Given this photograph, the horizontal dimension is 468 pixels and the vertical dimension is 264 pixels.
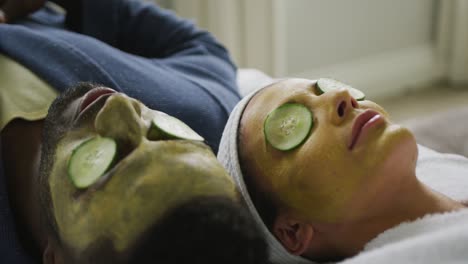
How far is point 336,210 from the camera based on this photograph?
75 cm

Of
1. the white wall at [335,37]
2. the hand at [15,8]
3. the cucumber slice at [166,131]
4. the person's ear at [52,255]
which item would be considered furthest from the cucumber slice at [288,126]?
the white wall at [335,37]

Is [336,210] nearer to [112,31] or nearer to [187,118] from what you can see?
[187,118]

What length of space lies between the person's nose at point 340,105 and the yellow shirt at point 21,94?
0.40 m

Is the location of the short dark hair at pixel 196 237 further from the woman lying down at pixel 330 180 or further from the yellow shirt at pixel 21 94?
the yellow shirt at pixel 21 94

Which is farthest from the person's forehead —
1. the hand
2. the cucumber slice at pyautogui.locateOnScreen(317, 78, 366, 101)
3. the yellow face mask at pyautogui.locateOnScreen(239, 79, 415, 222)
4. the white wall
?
the white wall

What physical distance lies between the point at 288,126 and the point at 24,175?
0.35m

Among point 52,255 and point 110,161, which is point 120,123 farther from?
point 52,255

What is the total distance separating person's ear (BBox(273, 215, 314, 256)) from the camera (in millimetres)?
770

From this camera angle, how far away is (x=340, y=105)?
798mm

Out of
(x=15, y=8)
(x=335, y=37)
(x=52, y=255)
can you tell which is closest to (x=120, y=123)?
(x=52, y=255)

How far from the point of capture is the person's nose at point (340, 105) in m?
0.78

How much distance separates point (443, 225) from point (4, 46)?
2.11 ft

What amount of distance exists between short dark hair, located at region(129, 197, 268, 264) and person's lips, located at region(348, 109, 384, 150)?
19 centimetres

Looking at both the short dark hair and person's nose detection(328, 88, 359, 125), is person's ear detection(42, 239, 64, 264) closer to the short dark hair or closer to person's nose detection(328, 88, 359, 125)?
the short dark hair
